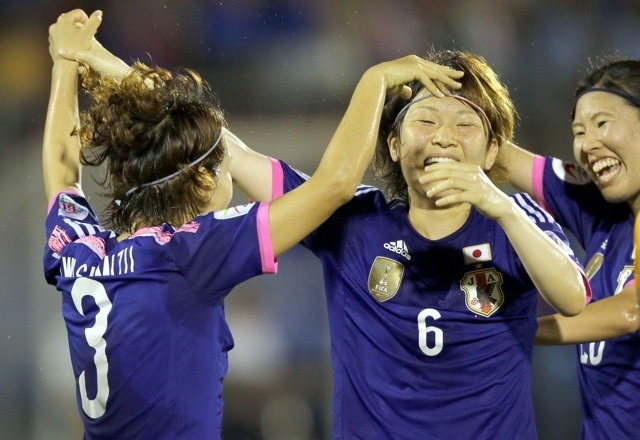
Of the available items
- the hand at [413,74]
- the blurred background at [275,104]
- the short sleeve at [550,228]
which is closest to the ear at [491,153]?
the short sleeve at [550,228]

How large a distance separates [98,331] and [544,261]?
2.87 feet

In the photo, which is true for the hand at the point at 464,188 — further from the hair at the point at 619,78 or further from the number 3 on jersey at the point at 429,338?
the hair at the point at 619,78

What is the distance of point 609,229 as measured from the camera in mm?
2117

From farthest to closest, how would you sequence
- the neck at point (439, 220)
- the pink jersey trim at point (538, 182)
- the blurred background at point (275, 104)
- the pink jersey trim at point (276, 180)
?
the blurred background at point (275, 104), the pink jersey trim at point (538, 182), the pink jersey trim at point (276, 180), the neck at point (439, 220)

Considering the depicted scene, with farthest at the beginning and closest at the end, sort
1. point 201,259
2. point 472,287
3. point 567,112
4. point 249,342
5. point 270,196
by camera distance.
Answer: point 567,112 → point 249,342 → point 270,196 → point 472,287 → point 201,259

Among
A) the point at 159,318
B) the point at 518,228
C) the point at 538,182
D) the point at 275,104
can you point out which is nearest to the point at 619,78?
the point at 538,182

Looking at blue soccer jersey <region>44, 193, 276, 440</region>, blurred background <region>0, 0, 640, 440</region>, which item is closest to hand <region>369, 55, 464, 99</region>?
blue soccer jersey <region>44, 193, 276, 440</region>

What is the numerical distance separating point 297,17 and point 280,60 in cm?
→ 26

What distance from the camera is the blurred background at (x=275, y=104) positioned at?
3514 mm

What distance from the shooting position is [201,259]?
1.53 metres

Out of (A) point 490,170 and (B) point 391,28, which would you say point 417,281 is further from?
(B) point 391,28

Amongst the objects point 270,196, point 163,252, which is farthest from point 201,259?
point 270,196

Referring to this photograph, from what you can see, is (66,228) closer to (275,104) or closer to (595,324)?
(595,324)

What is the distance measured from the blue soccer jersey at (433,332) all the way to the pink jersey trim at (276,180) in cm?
20
